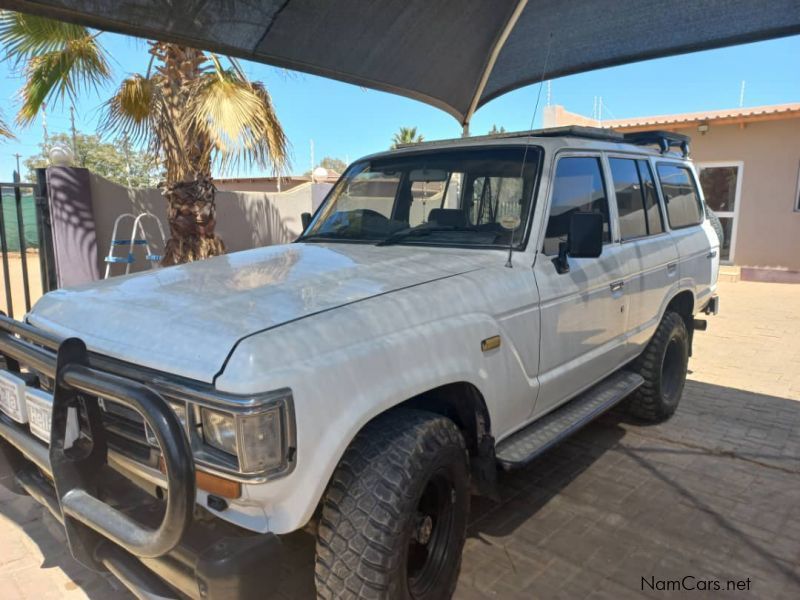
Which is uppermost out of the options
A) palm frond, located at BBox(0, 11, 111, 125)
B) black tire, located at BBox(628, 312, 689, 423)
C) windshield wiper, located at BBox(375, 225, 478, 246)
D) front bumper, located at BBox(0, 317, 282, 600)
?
palm frond, located at BBox(0, 11, 111, 125)

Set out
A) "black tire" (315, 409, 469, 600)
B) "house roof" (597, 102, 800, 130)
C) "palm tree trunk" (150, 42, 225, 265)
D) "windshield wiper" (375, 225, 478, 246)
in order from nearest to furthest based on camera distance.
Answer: "black tire" (315, 409, 469, 600), "windshield wiper" (375, 225, 478, 246), "palm tree trunk" (150, 42, 225, 265), "house roof" (597, 102, 800, 130)

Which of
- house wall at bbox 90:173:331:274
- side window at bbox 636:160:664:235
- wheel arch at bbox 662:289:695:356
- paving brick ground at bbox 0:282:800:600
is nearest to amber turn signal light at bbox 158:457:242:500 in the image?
paving brick ground at bbox 0:282:800:600

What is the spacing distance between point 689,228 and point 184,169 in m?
5.67

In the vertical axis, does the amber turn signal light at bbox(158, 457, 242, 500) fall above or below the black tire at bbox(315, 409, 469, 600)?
above

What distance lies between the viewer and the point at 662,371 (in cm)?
463

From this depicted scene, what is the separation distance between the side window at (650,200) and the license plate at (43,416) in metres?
3.86

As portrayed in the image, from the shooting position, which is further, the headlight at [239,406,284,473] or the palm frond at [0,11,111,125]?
the palm frond at [0,11,111,125]

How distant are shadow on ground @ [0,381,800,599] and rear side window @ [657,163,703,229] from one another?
5.72 feet

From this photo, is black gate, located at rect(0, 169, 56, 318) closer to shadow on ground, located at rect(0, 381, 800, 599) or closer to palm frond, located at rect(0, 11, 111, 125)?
palm frond, located at rect(0, 11, 111, 125)

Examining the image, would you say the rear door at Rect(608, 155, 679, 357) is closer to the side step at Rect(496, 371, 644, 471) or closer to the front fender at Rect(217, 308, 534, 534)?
the side step at Rect(496, 371, 644, 471)

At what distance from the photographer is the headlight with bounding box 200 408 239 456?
1811 millimetres

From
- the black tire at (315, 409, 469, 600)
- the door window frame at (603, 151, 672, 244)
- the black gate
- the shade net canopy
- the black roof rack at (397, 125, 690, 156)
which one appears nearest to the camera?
the black tire at (315, 409, 469, 600)

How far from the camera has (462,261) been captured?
9.58 feet

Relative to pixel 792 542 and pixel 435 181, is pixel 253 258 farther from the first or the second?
pixel 792 542
